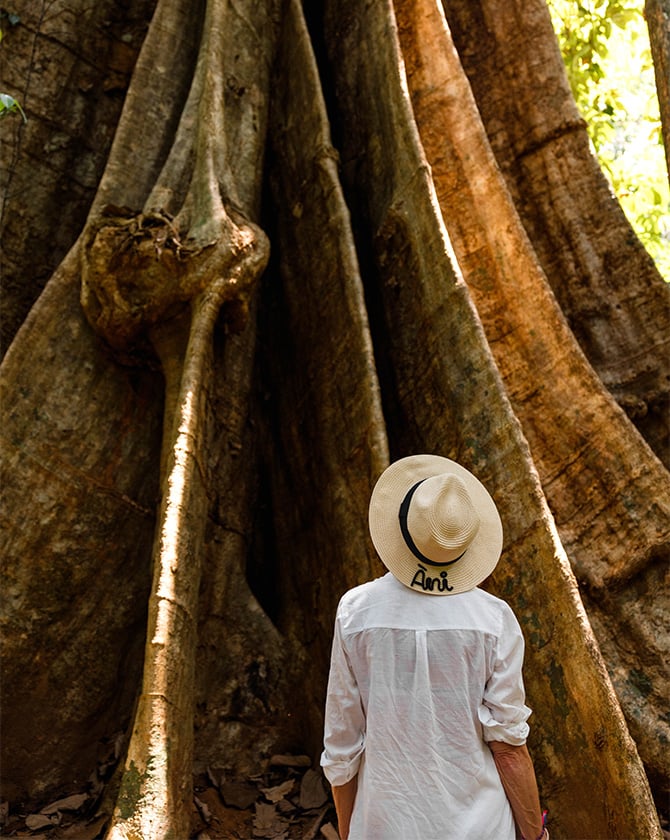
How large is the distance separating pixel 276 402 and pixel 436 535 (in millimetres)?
2398

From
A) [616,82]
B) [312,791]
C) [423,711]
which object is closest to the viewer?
[423,711]

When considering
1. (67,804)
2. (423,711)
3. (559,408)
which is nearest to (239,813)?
(67,804)

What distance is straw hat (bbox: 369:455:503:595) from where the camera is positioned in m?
1.86

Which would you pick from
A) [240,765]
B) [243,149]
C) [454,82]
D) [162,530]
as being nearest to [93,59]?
[243,149]

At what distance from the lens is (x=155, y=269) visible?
353cm

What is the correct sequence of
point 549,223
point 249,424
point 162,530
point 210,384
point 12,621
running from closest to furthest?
point 162,530
point 12,621
point 210,384
point 249,424
point 549,223

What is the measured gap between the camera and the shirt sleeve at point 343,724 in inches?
72.4

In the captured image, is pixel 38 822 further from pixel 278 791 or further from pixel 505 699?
pixel 505 699

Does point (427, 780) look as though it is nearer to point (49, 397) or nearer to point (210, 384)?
point (210, 384)

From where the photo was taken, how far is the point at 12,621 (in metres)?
3.31

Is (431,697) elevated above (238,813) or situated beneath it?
elevated above

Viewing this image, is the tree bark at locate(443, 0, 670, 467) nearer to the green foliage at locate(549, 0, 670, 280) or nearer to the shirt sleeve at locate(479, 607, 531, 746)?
the green foliage at locate(549, 0, 670, 280)

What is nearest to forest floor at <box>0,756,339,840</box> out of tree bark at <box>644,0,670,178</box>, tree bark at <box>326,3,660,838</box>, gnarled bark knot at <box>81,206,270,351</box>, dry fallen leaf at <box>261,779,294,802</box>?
dry fallen leaf at <box>261,779,294,802</box>

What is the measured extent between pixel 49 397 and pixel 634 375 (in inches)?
120
